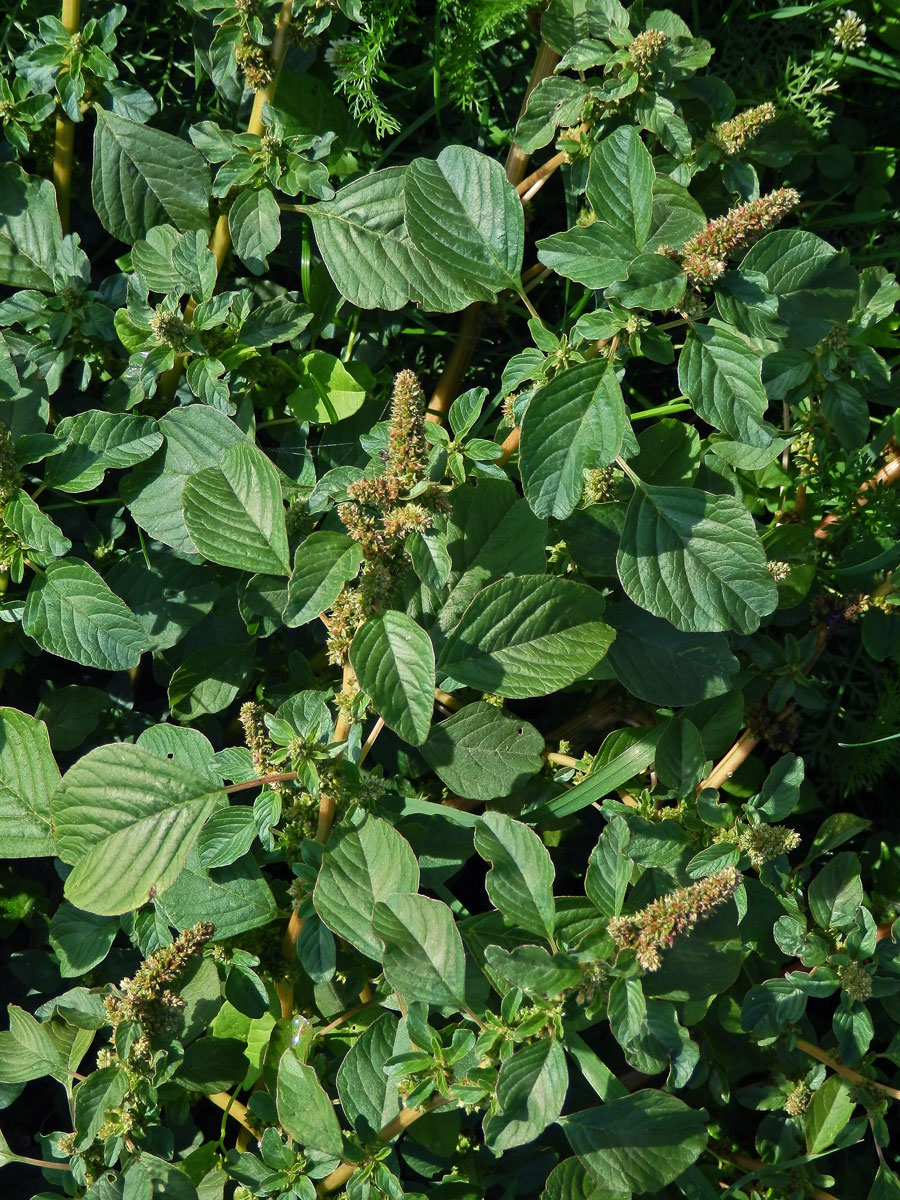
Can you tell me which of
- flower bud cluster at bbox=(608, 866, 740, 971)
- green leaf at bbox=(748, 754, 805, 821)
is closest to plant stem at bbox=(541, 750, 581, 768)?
green leaf at bbox=(748, 754, 805, 821)

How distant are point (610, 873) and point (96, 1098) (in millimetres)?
846

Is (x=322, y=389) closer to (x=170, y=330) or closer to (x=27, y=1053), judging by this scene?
(x=170, y=330)

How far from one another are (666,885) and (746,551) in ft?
1.81

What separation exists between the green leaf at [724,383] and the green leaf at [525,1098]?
Answer: 942mm

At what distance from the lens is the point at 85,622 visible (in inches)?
68.6

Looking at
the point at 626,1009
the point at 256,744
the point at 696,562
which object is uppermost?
the point at 696,562

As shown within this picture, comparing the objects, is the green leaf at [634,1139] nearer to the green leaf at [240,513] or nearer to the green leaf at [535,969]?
the green leaf at [535,969]

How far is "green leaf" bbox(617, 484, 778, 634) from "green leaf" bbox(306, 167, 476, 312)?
1.93 feet

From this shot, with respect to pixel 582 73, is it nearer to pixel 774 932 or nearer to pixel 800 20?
pixel 800 20

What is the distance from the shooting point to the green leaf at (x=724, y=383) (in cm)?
162

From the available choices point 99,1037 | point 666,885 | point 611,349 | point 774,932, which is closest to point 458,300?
point 611,349

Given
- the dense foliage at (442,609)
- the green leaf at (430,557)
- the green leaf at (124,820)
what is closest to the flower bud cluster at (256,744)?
the dense foliage at (442,609)

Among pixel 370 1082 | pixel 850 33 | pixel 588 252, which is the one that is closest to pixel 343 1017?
pixel 370 1082

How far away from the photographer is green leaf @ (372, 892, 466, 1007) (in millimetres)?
1522
